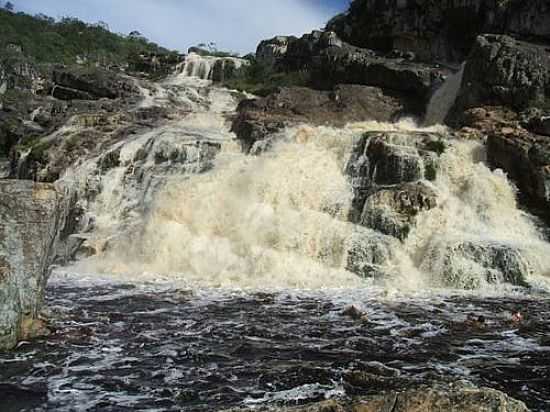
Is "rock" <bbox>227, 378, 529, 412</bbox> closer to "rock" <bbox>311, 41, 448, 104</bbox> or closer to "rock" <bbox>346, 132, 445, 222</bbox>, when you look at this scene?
"rock" <bbox>346, 132, 445, 222</bbox>

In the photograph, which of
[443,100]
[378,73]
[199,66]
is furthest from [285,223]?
[199,66]

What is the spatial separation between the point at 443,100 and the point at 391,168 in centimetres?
1221

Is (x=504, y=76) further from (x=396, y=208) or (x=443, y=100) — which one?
(x=396, y=208)

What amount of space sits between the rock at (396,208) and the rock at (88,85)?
27358mm

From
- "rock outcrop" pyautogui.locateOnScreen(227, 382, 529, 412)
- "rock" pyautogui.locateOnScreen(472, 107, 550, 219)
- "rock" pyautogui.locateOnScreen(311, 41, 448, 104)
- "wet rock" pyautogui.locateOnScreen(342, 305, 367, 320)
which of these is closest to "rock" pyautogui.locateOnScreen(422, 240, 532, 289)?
"rock" pyautogui.locateOnScreen(472, 107, 550, 219)

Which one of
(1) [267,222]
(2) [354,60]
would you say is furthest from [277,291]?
(2) [354,60]

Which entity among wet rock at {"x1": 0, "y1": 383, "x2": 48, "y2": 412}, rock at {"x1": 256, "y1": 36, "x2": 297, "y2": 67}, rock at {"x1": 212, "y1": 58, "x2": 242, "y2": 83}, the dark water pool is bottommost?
wet rock at {"x1": 0, "y1": 383, "x2": 48, "y2": 412}

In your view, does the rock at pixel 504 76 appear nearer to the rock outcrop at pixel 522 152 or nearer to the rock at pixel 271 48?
the rock outcrop at pixel 522 152

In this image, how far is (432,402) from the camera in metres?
4.62

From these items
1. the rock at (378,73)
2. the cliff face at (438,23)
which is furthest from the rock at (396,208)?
the cliff face at (438,23)

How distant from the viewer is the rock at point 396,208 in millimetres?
19859

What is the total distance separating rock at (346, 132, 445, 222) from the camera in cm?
2047

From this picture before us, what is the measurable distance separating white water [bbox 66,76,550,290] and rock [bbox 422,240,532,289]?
0.06 meters

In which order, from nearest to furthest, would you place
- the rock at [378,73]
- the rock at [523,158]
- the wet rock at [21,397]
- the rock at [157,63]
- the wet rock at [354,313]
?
the wet rock at [21,397], the wet rock at [354,313], the rock at [523,158], the rock at [378,73], the rock at [157,63]
